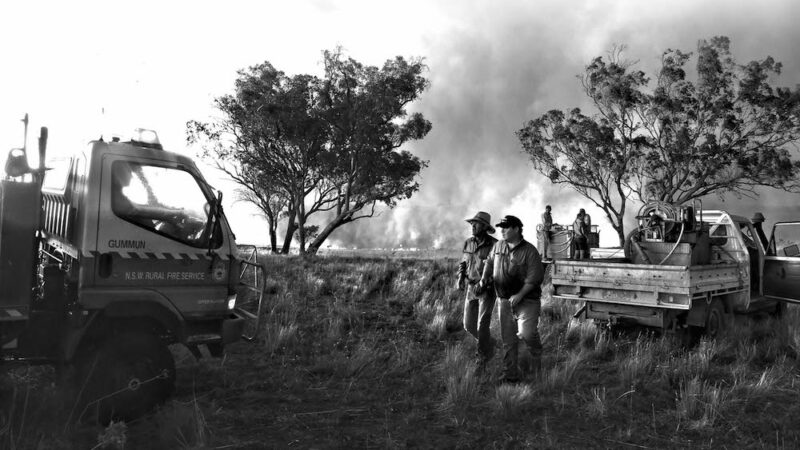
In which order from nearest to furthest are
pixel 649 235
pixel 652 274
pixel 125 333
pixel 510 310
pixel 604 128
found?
pixel 125 333
pixel 510 310
pixel 652 274
pixel 649 235
pixel 604 128

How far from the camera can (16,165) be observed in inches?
177

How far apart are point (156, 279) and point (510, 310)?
3638 millimetres

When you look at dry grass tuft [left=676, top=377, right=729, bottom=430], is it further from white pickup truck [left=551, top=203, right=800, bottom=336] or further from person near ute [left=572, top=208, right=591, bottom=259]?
person near ute [left=572, top=208, right=591, bottom=259]

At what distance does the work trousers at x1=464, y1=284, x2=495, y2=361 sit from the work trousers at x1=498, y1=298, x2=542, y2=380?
0.39 m

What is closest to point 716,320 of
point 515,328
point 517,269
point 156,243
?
point 515,328

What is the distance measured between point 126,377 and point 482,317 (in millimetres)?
3850

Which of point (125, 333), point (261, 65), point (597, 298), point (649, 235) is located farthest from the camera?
point (261, 65)

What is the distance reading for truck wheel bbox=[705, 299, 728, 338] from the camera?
26.5ft

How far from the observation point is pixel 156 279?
16.0 ft

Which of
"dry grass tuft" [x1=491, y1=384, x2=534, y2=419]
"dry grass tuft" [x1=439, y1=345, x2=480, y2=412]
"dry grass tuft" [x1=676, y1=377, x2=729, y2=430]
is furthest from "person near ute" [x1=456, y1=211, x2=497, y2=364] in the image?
"dry grass tuft" [x1=676, y1=377, x2=729, y2=430]

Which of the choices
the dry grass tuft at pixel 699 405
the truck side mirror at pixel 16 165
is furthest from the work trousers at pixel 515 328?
the truck side mirror at pixel 16 165

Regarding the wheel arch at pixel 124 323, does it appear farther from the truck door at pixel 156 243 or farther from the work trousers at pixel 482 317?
the work trousers at pixel 482 317

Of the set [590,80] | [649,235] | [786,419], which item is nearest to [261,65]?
[590,80]

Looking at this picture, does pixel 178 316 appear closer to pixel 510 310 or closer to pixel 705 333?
pixel 510 310
